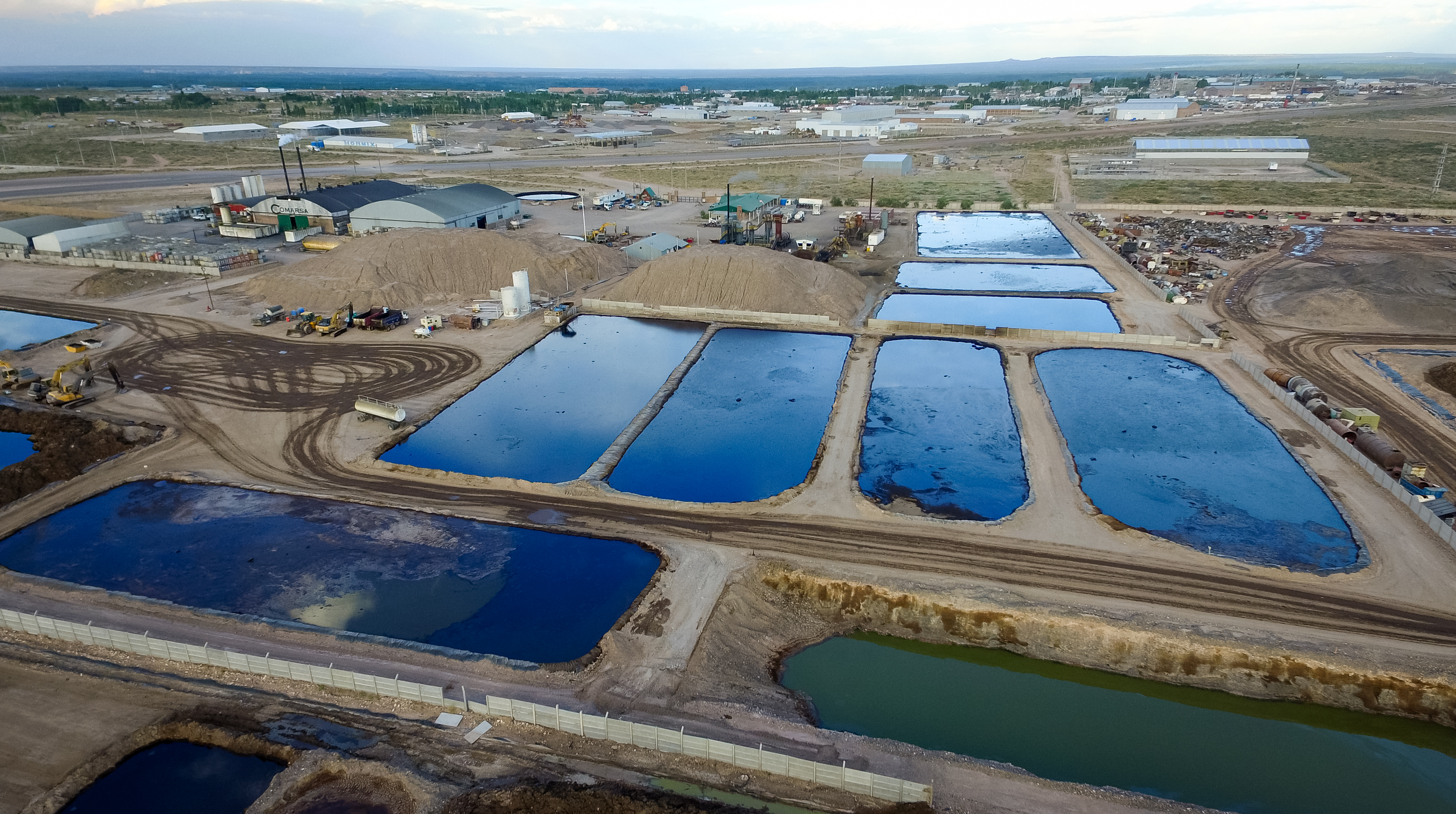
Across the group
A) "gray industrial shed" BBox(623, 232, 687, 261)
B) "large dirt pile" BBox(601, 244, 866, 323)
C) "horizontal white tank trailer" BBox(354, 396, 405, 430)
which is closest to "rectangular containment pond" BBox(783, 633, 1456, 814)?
"horizontal white tank trailer" BBox(354, 396, 405, 430)

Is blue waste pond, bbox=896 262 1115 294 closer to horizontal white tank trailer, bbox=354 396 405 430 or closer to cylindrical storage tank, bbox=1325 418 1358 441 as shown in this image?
cylindrical storage tank, bbox=1325 418 1358 441

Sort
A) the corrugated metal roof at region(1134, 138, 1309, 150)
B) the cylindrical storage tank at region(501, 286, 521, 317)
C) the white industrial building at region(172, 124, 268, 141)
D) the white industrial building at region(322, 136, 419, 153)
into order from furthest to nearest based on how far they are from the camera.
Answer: the white industrial building at region(172, 124, 268, 141)
the white industrial building at region(322, 136, 419, 153)
the corrugated metal roof at region(1134, 138, 1309, 150)
the cylindrical storage tank at region(501, 286, 521, 317)

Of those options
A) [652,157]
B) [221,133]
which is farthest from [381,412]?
[221,133]

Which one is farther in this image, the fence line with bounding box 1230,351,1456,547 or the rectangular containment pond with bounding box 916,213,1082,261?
the rectangular containment pond with bounding box 916,213,1082,261

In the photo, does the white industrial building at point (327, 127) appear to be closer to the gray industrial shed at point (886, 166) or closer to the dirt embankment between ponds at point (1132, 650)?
the gray industrial shed at point (886, 166)

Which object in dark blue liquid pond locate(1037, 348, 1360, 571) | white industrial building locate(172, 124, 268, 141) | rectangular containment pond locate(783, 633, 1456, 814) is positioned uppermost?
white industrial building locate(172, 124, 268, 141)

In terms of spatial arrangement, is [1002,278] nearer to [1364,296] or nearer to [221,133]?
[1364,296]

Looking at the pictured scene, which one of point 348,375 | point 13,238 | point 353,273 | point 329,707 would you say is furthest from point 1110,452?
point 13,238
